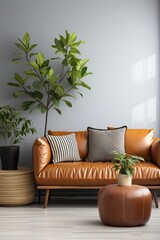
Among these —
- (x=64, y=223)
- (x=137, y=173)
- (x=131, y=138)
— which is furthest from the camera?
(x=131, y=138)

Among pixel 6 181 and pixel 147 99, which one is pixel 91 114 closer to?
pixel 147 99

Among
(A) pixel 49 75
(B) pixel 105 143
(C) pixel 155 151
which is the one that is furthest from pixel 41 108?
(C) pixel 155 151

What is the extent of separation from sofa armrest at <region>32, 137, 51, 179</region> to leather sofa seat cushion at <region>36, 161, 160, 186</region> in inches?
2.5

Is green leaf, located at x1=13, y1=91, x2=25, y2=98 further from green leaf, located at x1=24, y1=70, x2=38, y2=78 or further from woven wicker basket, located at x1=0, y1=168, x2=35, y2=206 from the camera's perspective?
woven wicker basket, located at x1=0, y1=168, x2=35, y2=206

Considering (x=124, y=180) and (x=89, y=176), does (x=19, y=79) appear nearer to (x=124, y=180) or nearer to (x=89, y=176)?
(x=89, y=176)

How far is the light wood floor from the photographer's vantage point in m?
4.67

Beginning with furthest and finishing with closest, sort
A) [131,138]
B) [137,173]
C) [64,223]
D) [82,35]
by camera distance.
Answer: [82,35]
[131,138]
[137,173]
[64,223]

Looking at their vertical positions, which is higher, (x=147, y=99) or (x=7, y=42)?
(x=7, y=42)

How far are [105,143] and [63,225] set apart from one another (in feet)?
5.51

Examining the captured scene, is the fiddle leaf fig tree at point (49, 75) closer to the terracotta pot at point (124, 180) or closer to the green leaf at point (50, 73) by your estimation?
the green leaf at point (50, 73)

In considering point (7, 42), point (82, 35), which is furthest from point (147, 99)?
point (7, 42)

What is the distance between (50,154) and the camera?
6.52m

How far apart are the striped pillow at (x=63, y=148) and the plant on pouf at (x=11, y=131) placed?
38cm

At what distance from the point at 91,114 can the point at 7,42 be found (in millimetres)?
1382
